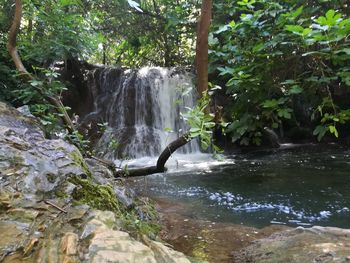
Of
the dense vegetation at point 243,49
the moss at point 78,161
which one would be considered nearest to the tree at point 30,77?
the dense vegetation at point 243,49

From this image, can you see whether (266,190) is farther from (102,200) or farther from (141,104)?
(141,104)

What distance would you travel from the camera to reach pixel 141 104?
11180 mm

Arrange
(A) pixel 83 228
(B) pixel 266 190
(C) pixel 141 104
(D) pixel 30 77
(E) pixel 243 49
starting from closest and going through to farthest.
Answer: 1. (A) pixel 83 228
2. (E) pixel 243 49
3. (D) pixel 30 77
4. (B) pixel 266 190
5. (C) pixel 141 104

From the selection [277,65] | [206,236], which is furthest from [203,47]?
[206,236]

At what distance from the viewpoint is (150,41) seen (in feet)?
43.7

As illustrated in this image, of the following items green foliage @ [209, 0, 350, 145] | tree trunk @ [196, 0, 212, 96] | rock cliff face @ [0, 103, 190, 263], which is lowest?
rock cliff face @ [0, 103, 190, 263]

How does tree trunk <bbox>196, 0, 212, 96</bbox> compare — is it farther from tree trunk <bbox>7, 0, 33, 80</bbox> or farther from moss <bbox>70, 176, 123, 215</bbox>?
tree trunk <bbox>7, 0, 33, 80</bbox>

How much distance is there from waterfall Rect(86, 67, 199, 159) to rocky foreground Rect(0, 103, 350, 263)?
6.52 metres

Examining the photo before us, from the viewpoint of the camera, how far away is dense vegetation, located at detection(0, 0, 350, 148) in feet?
9.52

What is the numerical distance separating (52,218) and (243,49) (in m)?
2.48

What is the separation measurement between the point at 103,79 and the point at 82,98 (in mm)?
969

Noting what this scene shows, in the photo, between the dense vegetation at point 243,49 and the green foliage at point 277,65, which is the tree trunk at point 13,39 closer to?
the dense vegetation at point 243,49

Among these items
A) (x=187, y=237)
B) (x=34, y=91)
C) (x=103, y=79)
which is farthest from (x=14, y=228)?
(x=103, y=79)

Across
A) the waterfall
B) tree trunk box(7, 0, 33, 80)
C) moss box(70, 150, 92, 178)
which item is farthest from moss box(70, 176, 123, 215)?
the waterfall
